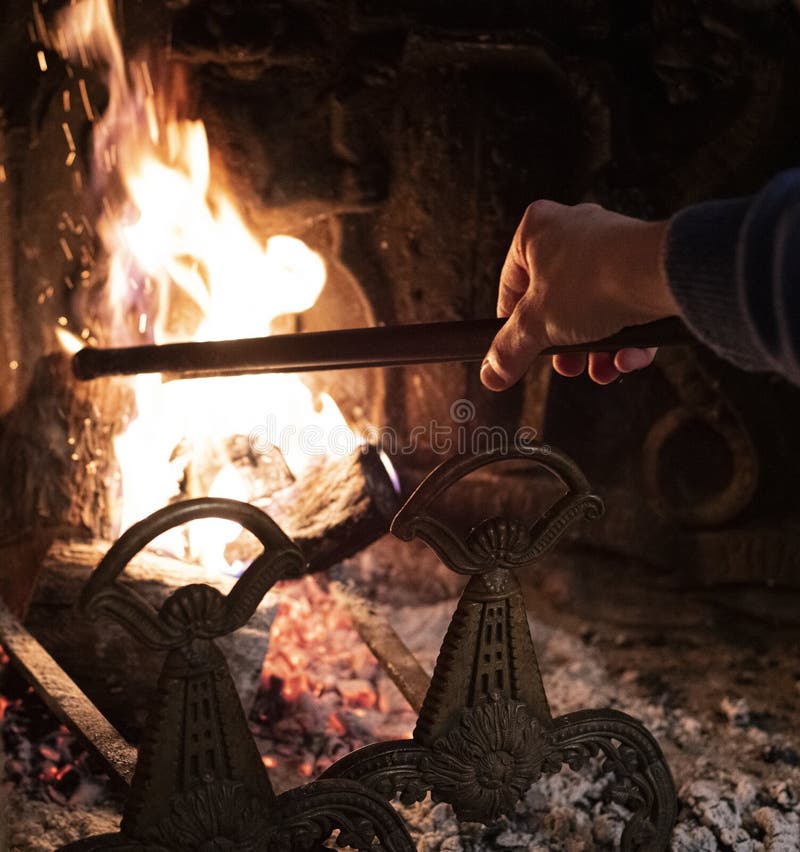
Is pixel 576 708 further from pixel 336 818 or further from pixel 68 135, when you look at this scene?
pixel 68 135

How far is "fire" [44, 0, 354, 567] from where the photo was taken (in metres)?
2.72

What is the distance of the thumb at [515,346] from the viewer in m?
1.32

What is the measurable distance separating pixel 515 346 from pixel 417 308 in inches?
71.1

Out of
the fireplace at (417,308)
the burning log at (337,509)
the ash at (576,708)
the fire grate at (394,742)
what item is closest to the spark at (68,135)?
the fireplace at (417,308)

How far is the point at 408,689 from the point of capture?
2086 mm

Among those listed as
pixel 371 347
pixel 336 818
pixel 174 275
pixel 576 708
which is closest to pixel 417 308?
pixel 174 275

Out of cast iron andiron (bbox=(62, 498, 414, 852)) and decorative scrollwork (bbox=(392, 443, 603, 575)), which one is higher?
decorative scrollwork (bbox=(392, 443, 603, 575))

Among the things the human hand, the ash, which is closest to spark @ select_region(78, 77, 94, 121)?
the ash

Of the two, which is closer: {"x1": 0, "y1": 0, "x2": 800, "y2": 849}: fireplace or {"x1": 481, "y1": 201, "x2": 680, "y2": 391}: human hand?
{"x1": 481, "y1": 201, "x2": 680, "y2": 391}: human hand

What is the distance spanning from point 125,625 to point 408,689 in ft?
3.49

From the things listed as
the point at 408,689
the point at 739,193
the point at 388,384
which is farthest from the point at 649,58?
A: the point at 408,689

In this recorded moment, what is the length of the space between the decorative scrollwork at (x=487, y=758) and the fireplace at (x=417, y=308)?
951 mm

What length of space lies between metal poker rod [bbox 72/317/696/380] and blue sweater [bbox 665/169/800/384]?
0.61ft

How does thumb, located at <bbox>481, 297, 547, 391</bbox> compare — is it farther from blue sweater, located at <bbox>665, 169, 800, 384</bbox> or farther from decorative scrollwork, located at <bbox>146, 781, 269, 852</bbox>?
decorative scrollwork, located at <bbox>146, 781, 269, 852</bbox>
